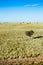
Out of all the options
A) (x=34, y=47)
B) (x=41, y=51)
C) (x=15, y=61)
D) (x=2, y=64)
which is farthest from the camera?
(x=34, y=47)

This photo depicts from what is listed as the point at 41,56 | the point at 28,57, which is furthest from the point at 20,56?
the point at 41,56

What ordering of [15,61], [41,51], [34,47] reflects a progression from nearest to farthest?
[15,61] → [41,51] → [34,47]

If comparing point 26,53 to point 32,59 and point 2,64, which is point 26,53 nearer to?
point 32,59

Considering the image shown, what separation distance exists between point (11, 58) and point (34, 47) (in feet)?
22.1

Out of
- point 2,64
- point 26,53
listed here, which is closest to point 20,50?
point 26,53

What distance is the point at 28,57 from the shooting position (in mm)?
30625

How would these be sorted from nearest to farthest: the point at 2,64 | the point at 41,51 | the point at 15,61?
the point at 2,64 → the point at 15,61 → the point at 41,51

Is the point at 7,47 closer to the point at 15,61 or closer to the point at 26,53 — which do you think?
the point at 26,53

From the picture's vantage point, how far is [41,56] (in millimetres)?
30656

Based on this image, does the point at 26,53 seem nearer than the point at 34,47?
Yes

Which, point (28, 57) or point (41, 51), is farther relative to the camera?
point (41, 51)

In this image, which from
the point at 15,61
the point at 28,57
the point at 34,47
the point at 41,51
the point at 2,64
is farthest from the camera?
the point at 34,47

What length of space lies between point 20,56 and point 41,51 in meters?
4.34

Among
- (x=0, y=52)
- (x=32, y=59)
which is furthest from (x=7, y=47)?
(x=32, y=59)
